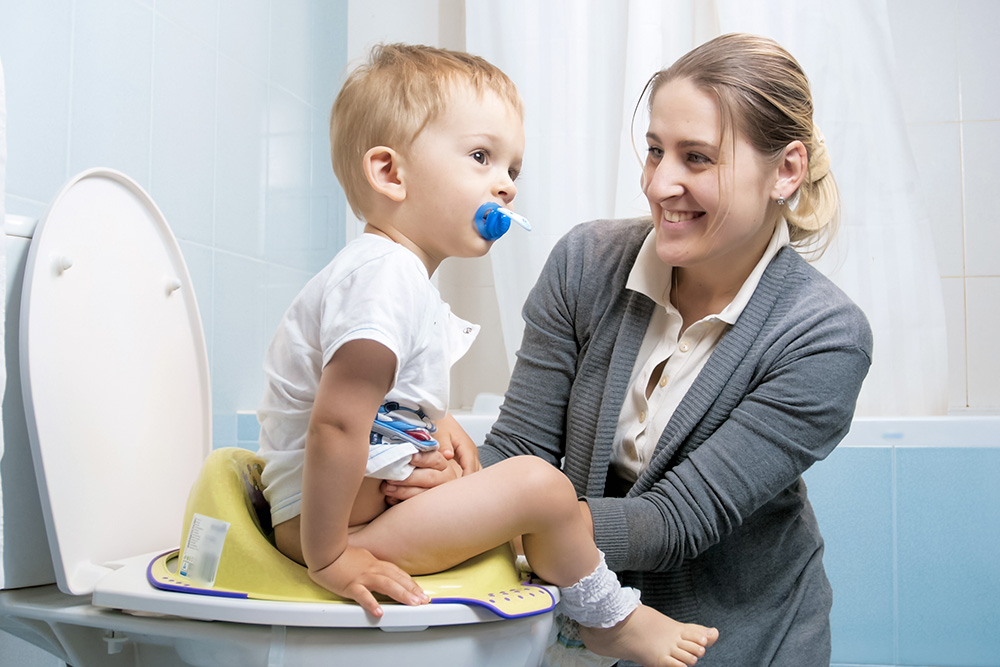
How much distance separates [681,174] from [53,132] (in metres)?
0.72

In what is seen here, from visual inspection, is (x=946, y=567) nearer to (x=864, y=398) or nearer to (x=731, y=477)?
(x=864, y=398)

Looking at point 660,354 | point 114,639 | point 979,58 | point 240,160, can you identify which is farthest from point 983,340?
point 114,639

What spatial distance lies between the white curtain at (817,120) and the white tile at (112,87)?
2.42ft

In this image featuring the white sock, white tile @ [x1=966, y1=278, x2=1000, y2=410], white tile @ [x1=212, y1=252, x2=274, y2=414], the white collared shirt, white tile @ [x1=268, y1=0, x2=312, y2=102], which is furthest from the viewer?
white tile @ [x1=966, y1=278, x2=1000, y2=410]

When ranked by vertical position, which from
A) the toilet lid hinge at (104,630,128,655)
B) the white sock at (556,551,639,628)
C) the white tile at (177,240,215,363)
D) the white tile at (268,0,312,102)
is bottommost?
the toilet lid hinge at (104,630,128,655)

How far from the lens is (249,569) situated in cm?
70

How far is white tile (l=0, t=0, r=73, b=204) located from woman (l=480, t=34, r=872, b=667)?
1.94 ft

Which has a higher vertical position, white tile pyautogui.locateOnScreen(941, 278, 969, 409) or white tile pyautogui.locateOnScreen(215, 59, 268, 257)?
white tile pyautogui.locateOnScreen(215, 59, 268, 257)

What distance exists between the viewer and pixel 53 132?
0.99 meters

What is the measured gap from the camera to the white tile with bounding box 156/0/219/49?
1.24m

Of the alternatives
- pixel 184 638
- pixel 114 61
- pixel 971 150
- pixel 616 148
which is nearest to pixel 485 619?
pixel 184 638

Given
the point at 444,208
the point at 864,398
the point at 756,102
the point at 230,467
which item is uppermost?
the point at 756,102

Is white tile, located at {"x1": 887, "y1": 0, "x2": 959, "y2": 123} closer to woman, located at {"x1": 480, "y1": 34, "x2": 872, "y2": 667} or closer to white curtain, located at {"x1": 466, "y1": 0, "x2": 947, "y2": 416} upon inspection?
white curtain, located at {"x1": 466, "y1": 0, "x2": 947, "y2": 416}

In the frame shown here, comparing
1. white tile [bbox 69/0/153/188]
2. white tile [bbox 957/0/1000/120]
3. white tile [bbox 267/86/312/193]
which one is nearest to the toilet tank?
white tile [bbox 69/0/153/188]
